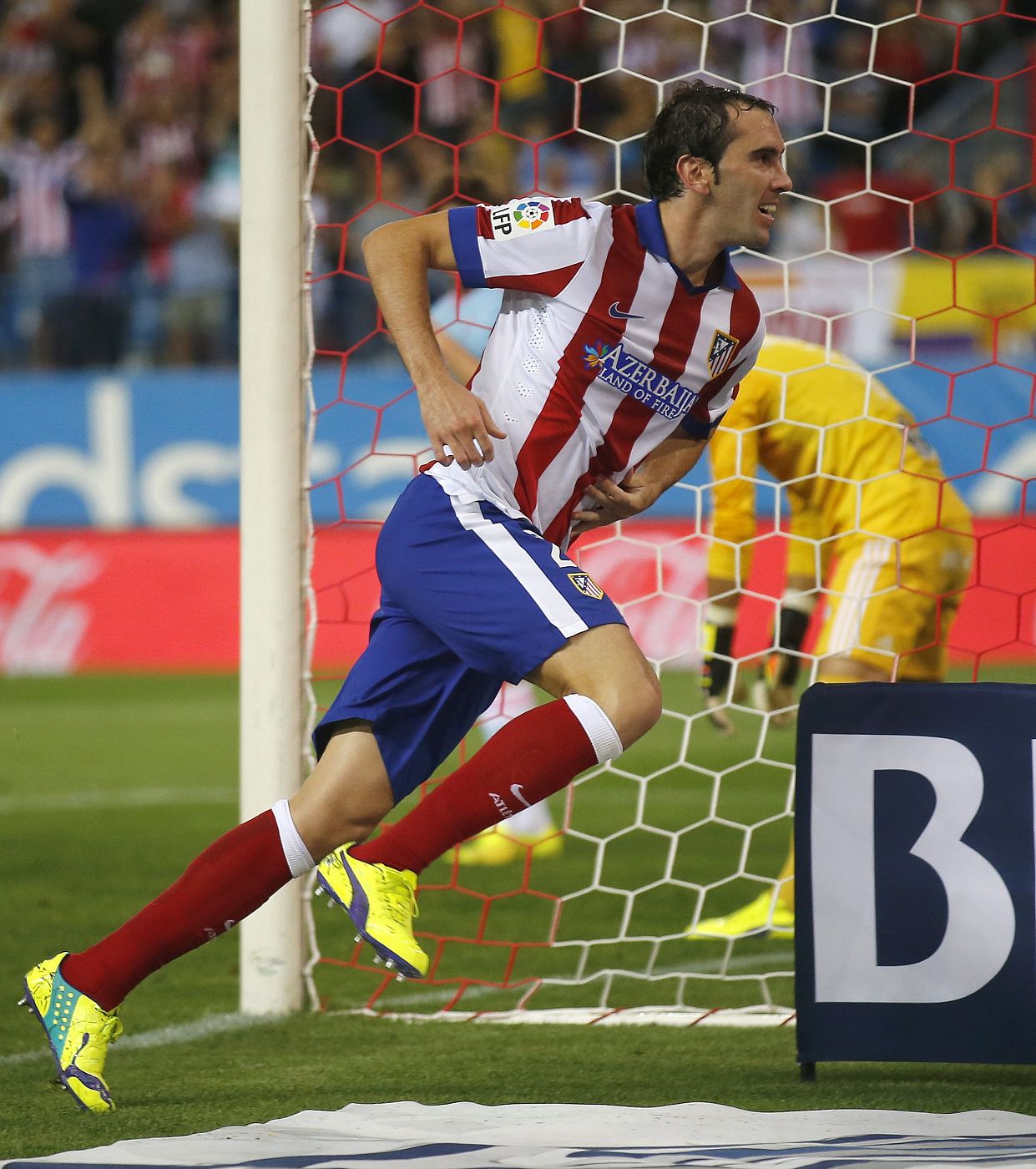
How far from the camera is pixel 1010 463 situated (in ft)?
34.0

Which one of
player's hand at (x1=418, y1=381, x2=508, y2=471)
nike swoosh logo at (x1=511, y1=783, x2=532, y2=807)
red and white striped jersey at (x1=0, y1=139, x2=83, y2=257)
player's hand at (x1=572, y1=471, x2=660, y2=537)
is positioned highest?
red and white striped jersey at (x1=0, y1=139, x2=83, y2=257)

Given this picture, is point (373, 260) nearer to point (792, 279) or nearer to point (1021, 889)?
point (1021, 889)

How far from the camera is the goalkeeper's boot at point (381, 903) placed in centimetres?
274

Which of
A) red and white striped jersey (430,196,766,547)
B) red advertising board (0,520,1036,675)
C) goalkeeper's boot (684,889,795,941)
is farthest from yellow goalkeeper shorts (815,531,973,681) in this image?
red advertising board (0,520,1036,675)

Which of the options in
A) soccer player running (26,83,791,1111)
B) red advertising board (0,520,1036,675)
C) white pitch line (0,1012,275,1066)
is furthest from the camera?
red advertising board (0,520,1036,675)

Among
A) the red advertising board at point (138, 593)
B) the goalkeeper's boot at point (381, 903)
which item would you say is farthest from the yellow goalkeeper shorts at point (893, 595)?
the red advertising board at point (138, 593)

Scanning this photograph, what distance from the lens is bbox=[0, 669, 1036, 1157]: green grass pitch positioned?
10.2ft

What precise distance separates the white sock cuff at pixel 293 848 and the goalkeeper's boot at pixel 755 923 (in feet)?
5.87

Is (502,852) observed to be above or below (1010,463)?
below

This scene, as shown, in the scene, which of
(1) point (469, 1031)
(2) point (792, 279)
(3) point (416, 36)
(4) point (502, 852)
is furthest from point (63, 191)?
(1) point (469, 1031)

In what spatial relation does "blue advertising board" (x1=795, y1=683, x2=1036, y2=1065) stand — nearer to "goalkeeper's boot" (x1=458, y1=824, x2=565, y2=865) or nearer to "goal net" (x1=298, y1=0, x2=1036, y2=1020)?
"goal net" (x1=298, y1=0, x2=1036, y2=1020)

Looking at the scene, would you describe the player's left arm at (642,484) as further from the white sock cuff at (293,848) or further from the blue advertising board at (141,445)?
the blue advertising board at (141,445)

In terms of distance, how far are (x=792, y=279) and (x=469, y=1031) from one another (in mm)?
7476

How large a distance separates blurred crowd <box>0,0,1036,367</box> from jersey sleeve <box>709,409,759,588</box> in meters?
5.68
